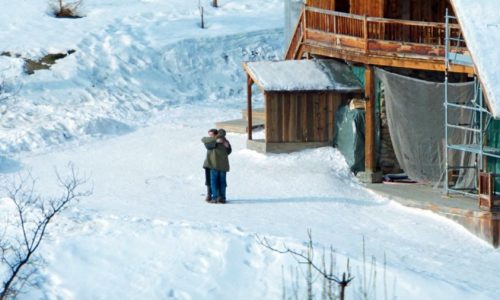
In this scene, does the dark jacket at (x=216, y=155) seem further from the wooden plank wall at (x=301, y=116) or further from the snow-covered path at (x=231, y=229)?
the wooden plank wall at (x=301, y=116)

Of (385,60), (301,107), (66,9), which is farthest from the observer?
(66,9)

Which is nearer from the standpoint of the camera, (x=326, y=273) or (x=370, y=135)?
(x=326, y=273)

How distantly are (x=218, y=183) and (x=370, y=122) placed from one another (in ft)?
13.5

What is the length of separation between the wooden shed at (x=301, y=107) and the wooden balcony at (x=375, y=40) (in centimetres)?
76

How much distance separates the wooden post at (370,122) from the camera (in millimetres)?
24906

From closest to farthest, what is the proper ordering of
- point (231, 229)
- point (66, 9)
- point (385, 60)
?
1. point (231, 229)
2. point (385, 60)
3. point (66, 9)

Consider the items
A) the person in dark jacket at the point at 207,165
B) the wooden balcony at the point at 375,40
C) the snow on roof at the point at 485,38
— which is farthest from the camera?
the wooden balcony at the point at 375,40

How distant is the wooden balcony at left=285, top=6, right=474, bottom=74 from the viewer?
2327cm

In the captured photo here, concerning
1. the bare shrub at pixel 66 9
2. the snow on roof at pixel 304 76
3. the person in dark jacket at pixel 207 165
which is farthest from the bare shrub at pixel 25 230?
the bare shrub at pixel 66 9

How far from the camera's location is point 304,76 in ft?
87.3

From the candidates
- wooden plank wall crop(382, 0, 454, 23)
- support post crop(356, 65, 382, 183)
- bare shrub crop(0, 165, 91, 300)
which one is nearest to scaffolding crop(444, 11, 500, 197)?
support post crop(356, 65, 382, 183)

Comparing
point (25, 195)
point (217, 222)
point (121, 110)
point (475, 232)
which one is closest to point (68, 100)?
point (121, 110)

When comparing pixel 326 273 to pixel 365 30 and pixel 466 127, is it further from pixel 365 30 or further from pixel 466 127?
pixel 365 30

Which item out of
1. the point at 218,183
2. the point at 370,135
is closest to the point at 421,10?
the point at 370,135
